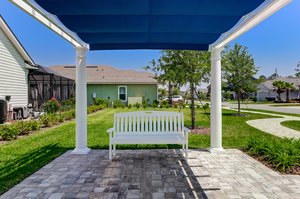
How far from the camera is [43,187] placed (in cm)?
400

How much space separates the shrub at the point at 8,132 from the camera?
8.00 meters

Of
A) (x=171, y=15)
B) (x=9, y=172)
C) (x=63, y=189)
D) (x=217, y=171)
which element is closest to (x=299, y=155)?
(x=217, y=171)

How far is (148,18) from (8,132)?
644cm

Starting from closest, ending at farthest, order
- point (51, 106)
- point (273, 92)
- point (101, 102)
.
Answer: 1. point (51, 106)
2. point (101, 102)
3. point (273, 92)

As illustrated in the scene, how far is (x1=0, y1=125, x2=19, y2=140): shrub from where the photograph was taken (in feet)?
26.2

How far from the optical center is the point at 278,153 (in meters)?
5.31

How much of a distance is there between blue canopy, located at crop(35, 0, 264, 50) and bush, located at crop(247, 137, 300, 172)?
9.48ft

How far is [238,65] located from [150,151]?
10979 millimetres

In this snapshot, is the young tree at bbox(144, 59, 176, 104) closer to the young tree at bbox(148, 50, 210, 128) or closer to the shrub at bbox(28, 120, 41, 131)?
the young tree at bbox(148, 50, 210, 128)

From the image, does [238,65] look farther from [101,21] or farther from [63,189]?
[63,189]

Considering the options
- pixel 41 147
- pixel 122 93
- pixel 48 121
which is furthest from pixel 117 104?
pixel 41 147

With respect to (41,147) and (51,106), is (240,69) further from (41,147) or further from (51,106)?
(41,147)

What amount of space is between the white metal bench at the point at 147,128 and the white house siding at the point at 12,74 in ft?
30.7

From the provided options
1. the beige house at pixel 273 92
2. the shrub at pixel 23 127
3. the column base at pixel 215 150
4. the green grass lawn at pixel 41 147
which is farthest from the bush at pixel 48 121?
the beige house at pixel 273 92
